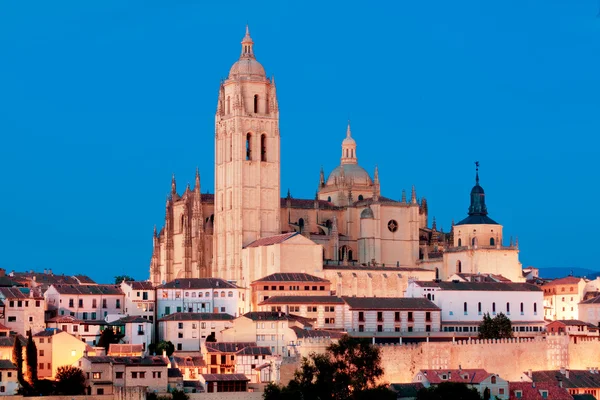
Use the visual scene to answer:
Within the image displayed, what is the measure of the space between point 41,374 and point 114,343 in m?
5.80

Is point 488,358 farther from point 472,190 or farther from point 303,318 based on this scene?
point 472,190

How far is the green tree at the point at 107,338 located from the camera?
73875 mm

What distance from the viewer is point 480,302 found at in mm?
81562

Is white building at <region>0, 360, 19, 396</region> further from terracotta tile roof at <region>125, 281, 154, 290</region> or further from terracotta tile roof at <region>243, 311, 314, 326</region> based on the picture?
terracotta tile roof at <region>125, 281, 154, 290</region>

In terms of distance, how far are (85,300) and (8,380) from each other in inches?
658

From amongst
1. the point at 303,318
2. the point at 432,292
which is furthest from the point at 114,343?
the point at 432,292

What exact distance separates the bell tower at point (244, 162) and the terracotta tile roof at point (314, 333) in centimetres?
1711

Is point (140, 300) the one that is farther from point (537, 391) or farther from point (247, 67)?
point (537, 391)

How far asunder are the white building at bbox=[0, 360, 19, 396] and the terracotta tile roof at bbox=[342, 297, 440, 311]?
19986 millimetres

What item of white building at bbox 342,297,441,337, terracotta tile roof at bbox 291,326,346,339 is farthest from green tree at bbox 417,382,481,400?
white building at bbox 342,297,441,337

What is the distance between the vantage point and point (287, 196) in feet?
316

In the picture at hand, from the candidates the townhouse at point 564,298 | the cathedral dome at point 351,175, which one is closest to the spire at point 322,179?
the cathedral dome at point 351,175

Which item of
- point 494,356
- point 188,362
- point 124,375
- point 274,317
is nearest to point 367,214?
point 274,317

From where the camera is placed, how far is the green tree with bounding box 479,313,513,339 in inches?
3031
